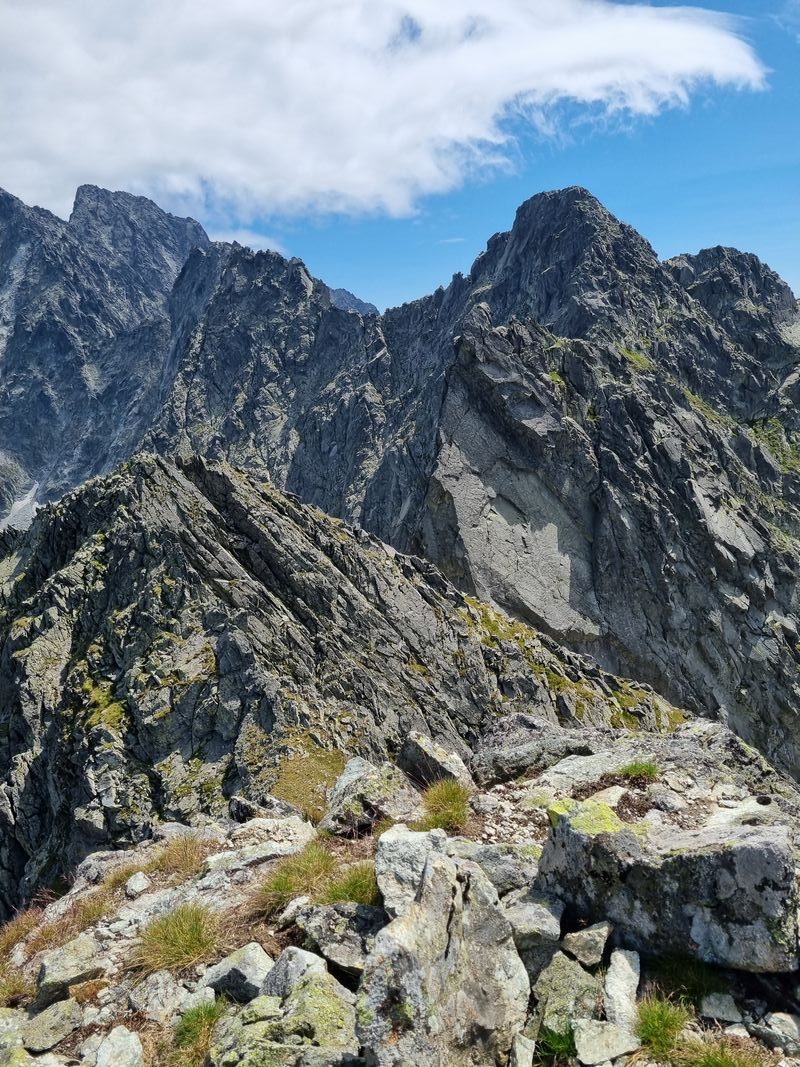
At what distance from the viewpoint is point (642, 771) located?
14.0 metres

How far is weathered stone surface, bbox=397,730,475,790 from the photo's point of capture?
647 inches

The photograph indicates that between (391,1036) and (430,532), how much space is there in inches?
2943

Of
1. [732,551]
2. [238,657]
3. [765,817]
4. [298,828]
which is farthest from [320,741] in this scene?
[732,551]

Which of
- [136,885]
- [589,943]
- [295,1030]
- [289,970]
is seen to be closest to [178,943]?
[289,970]

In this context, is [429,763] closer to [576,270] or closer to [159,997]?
[159,997]

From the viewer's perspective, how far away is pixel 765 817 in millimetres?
11383

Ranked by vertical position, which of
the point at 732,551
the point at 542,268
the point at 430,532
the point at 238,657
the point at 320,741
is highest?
the point at 542,268

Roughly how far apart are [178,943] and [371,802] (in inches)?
202

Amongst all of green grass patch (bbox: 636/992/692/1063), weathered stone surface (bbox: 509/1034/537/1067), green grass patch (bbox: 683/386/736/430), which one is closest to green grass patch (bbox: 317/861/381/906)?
weathered stone surface (bbox: 509/1034/537/1067)

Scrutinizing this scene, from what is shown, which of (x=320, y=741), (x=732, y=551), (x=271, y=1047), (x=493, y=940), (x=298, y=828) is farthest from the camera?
(x=732, y=551)

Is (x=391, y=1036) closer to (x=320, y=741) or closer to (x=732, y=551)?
(x=320, y=741)

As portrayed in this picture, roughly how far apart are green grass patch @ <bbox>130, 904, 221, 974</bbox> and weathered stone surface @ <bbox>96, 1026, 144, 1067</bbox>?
1131 millimetres

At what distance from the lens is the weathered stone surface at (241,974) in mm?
8984

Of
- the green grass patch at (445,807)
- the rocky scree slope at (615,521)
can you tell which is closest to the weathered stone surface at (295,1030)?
the green grass patch at (445,807)
